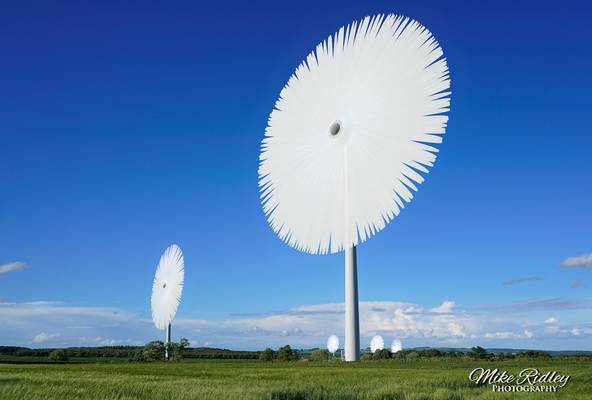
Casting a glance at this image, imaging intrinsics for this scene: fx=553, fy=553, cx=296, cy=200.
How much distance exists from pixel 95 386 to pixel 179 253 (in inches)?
1867

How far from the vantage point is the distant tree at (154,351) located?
2662 inches

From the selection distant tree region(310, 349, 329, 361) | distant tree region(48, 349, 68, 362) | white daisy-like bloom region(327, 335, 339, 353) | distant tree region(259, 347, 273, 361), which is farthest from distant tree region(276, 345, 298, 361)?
distant tree region(48, 349, 68, 362)

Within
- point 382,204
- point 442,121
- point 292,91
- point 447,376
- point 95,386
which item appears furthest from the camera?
point 292,91

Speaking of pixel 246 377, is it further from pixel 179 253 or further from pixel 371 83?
pixel 179 253

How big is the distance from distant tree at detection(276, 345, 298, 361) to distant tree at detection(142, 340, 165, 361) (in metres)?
19.7

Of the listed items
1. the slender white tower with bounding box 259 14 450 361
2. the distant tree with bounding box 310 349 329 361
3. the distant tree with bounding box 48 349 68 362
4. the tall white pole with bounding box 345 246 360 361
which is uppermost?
the slender white tower with bounding box 259 14 450 361

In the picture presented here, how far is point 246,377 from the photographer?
2523cm

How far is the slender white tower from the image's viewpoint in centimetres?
→ 3114

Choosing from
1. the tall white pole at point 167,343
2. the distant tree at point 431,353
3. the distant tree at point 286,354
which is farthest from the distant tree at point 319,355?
the tall white pole at point 167,343

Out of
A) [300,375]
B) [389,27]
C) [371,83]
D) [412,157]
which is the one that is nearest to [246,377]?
[300,375]

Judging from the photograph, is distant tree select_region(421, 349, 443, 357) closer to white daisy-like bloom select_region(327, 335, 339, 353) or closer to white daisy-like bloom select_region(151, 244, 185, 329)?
white daisy-like bloom select_region(327, 335, 339, 353)

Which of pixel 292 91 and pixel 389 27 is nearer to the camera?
pixel 389 27

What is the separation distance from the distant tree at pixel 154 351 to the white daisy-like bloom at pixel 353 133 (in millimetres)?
33998

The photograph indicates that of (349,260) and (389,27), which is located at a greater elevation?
(389,27)
